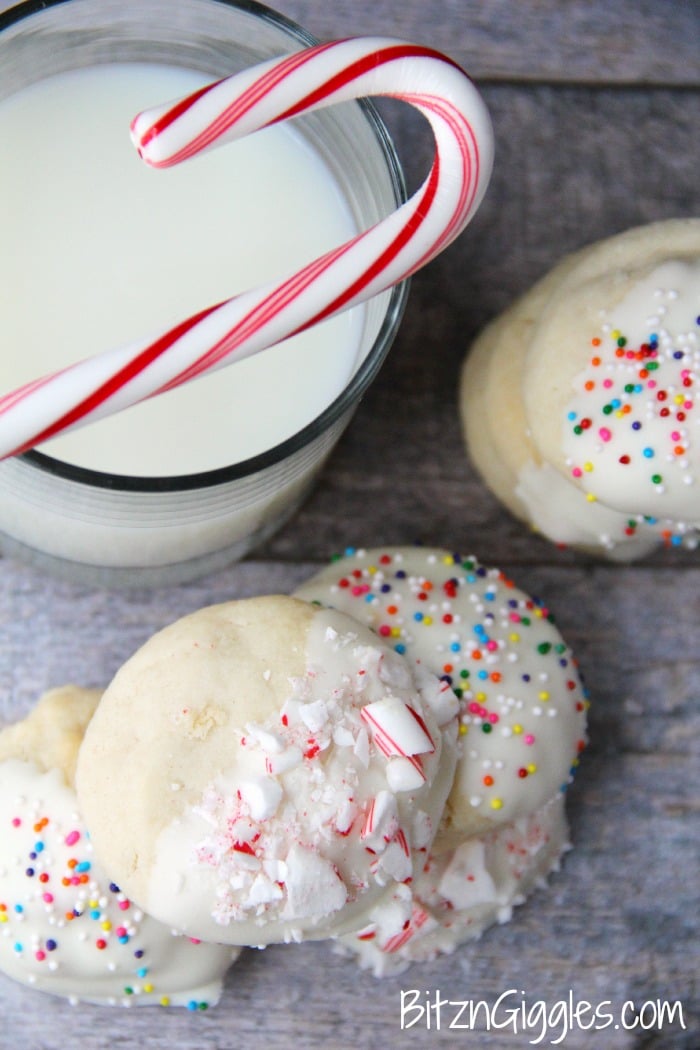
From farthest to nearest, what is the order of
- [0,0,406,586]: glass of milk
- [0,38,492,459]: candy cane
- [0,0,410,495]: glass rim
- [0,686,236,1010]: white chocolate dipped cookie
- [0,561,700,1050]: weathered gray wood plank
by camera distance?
[0,561,700,1050]: weathered gray wood plank, [0,686,236,1010]: white chocolate dipped cookie, [0,0,406,586]: glass of milk, [0,0,410,495]: glass rim, [0,38,492,459]: candy cane

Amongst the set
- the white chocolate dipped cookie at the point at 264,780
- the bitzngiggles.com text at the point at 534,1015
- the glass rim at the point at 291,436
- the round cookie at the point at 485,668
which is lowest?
the bitzngiggles.com text at the point at 534,1015

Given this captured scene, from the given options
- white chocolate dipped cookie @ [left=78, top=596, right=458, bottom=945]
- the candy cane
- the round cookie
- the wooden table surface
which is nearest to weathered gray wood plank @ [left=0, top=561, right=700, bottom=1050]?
the wooden table surface

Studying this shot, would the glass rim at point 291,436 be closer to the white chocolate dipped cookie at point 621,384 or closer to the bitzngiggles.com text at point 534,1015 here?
the white chocolate dipped cookie at point 621,384

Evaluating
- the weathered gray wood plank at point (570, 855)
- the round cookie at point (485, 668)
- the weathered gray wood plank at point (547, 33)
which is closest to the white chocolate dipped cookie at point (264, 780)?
the round cookie at point (485, 668)

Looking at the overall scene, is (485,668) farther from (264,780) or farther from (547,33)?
(547,33)

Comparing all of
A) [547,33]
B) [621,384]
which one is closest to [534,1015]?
[621,384]

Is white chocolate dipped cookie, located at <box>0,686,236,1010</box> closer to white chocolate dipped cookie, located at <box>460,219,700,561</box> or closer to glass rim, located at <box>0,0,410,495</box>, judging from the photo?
glass rim, located at <box>0,0,410,495</box>
